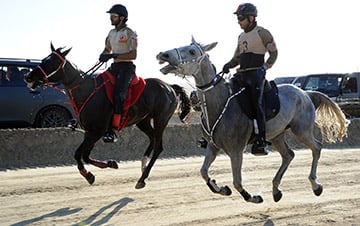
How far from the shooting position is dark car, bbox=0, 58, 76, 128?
16.2 metres

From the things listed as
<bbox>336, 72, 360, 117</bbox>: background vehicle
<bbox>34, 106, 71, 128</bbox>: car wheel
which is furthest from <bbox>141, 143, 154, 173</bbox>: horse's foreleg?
<bbox>336, 72, 360, 117</bbox>: background vehicle

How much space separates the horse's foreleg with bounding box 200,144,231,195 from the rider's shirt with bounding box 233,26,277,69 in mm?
1312

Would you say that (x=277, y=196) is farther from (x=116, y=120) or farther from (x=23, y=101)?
(x=23, y=101)

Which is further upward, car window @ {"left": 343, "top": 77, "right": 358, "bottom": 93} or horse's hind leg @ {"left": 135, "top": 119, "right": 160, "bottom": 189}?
horse's hind leg @ {"left": 135, "top": 119, "right": 160, "bottom": 189}

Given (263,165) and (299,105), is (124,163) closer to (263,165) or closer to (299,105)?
(263,165)

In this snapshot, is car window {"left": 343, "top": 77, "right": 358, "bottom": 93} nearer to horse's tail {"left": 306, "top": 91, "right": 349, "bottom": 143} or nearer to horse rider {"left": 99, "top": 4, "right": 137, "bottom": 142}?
horse's tail {"left": 306, "top": 91, "right": 349, "bottom": 143}

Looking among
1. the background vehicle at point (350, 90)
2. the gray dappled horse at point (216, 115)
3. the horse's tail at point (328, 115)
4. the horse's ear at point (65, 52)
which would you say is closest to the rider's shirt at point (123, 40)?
the horse's ear at point (65, 52)

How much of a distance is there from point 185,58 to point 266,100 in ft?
5.45

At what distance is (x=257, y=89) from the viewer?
9.08 meters

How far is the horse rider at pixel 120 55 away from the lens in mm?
11180

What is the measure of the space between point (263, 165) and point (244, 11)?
631cm

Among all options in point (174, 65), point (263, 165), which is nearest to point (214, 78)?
point (174, 65)

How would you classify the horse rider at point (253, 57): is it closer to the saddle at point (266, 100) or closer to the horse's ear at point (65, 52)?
the saddle at point (266, 100)

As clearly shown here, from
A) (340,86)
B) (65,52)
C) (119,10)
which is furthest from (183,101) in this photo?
(340,86)
